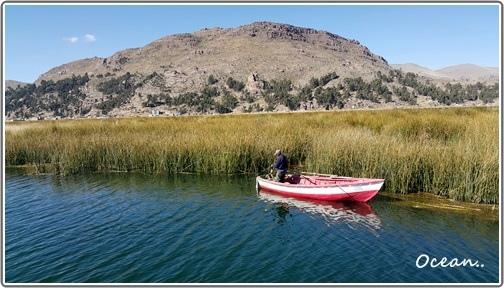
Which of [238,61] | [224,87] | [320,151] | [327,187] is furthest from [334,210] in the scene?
[238,61]

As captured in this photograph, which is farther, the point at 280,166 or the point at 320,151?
the point at 320,151

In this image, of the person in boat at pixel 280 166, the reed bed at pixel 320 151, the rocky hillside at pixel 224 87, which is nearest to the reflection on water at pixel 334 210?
the person in boat at pixel 280 166

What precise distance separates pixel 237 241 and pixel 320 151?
8.37 metres

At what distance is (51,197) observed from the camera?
15.5 m

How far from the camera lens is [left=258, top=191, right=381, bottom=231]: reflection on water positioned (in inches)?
467

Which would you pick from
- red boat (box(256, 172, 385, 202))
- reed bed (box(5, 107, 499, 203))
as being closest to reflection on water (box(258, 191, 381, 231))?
red boat (box(256, 172, 385, 202))

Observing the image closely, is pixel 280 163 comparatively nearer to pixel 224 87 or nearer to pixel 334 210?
pixel 334 210

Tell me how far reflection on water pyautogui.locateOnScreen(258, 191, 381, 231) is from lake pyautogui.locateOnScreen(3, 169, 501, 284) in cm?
4

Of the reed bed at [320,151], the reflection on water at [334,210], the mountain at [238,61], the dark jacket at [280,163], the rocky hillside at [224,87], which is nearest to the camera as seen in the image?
the reflection on water at [334,210]

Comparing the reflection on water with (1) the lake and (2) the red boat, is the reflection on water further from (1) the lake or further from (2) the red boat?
→ (2) the red boat

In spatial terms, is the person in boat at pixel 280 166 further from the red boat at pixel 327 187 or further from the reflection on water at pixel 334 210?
the reflection on water at pixel 334 210

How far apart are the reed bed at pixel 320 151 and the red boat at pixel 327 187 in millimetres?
1613

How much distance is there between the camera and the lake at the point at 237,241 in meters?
8.59

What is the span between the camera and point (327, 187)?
13820mm
